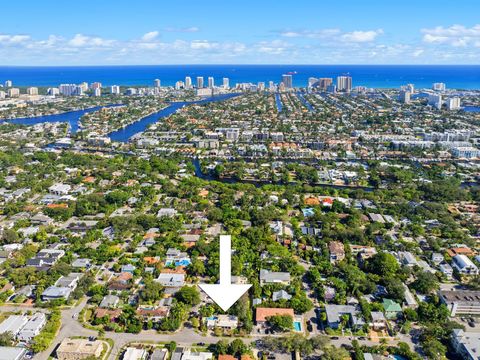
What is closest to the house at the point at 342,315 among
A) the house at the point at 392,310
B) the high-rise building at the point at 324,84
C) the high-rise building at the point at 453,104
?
the house at the point at 392,310

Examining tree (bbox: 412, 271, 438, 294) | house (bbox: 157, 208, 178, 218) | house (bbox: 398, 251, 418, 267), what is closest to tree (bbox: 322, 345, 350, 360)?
tree (bbox: 412, 271, 438, 294)

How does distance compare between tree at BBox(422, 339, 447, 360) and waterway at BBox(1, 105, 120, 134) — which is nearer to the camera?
tree at BBox(422, 339, 447, 360)

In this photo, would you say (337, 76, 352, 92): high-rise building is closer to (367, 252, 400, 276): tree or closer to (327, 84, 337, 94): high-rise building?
(327, 84, 337, 94): high-rise building

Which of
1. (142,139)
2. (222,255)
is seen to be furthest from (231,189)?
(222,255)

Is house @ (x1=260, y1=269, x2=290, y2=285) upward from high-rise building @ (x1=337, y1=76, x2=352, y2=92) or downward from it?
downward

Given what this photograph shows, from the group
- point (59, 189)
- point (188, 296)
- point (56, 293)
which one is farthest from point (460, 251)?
point (59, 189)

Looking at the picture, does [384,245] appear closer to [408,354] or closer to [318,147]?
[408,354]

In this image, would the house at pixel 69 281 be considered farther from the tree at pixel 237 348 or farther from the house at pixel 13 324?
the tree at pixel 237 348
